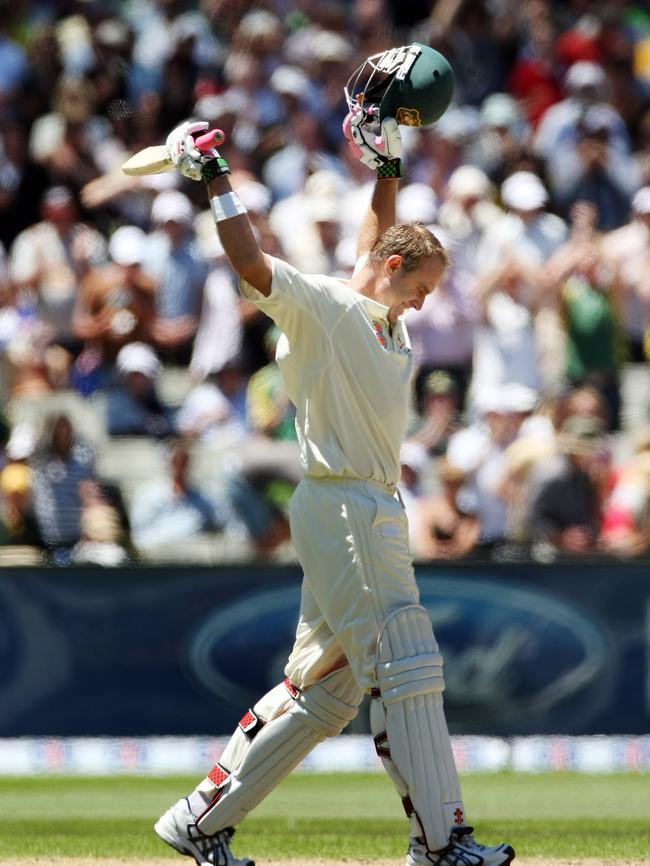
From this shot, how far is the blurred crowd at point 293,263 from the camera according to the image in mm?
10883

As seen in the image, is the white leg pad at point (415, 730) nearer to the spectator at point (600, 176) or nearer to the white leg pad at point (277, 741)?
the white leg pad at point (277, 741)

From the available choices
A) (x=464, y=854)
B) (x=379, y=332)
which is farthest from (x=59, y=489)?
(x=464, y=854)

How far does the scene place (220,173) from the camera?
5352 millimetres

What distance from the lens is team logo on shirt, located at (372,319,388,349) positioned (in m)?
5.59

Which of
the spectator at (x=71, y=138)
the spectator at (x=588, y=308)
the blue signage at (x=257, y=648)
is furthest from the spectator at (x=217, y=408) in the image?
the spectator at (x=71, y=138)

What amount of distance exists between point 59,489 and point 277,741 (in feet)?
18.1

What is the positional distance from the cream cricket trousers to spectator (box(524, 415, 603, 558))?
5245 mm

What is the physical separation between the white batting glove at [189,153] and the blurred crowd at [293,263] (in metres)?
5.55

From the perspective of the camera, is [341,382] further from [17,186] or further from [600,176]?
[17,186]

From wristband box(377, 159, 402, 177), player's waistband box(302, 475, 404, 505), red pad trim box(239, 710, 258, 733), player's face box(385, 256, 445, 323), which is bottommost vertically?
red pad trim box(239, 710, 258, 733)

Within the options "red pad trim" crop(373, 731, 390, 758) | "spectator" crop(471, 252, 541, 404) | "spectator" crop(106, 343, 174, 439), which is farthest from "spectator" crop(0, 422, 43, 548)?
"red pad trim" crop(373, 731, 390, 758)

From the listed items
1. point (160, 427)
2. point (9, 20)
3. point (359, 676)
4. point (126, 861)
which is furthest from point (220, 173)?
point (9, 20)

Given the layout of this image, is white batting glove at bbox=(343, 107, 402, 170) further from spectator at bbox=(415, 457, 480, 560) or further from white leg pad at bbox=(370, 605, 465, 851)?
spectator at bbox=(415, 457, 480, 560)

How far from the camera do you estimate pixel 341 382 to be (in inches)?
216
